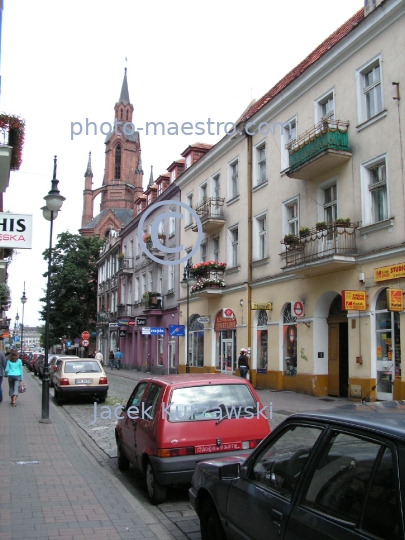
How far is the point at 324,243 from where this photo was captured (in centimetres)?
1797

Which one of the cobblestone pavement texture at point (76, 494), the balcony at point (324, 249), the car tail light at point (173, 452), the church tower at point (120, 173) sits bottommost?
the cobblestone pavement texture at point (76, 494)

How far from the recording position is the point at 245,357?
21719 millimetres

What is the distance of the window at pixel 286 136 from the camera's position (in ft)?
70.7

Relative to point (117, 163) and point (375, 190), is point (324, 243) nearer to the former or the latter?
point (375, 190)

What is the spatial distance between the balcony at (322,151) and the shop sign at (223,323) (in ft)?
27.6

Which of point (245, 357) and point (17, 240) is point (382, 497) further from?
point (245, 357)

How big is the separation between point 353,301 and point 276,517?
13432mm

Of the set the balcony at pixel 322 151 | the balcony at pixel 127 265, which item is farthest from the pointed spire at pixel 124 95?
the balcony at pixel 322 151

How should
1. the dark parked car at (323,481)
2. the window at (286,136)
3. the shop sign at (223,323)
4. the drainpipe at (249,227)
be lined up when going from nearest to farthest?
the dark parked car at (323,481), the window at (286,136), the drainpipe at (249,227), the shop sign at (223,323)

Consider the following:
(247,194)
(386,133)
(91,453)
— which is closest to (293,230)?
(247,194)

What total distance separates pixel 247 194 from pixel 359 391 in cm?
1110

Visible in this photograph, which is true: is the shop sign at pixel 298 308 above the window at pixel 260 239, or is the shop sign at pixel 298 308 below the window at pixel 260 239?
below

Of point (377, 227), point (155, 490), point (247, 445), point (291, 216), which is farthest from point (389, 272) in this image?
point (155, 490)

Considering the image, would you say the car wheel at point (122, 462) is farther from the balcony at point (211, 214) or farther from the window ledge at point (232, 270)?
the balcony at point (211, 214)
